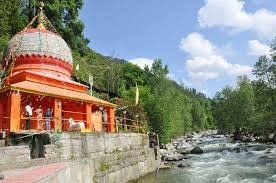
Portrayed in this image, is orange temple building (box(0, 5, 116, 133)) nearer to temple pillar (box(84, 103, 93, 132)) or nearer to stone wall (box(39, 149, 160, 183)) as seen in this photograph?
temple pillar (box(84, 103, 93, 132))

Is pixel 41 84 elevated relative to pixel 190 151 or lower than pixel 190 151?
elevated

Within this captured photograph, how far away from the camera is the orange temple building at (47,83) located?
61.9ft

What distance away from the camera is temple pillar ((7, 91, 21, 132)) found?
54.7 ft

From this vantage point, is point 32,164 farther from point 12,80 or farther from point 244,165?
point 244,165

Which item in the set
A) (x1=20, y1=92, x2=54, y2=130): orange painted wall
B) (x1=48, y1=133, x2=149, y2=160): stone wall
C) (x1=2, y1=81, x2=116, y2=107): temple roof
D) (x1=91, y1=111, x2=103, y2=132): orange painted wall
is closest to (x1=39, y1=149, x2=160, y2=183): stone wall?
(x1=48, y1=133, x2=149, y2=160): stone wall

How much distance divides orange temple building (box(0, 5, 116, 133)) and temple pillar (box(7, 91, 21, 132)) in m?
0.49

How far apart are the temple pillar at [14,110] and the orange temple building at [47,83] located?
1.62 feet

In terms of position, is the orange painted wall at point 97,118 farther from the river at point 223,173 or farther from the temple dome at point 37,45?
the river at point 223,173

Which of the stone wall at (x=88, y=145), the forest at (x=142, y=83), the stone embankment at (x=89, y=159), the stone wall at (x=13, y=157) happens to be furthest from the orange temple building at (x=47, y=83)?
the forest at (x=142, y=83)

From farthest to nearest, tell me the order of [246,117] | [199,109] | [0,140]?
[199,109], [246,117], [0,140]

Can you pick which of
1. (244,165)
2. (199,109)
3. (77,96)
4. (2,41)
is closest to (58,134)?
(77,96)

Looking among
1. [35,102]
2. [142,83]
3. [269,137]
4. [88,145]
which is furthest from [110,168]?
[142,83]

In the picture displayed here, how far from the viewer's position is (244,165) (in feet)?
93.0

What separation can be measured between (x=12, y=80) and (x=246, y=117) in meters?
50.8
